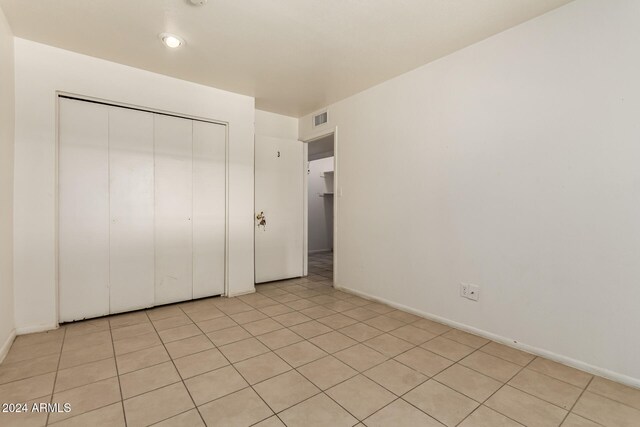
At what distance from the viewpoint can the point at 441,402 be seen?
5.40ft

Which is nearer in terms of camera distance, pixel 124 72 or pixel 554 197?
pixel 554 197

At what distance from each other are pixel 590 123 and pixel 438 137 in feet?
3.59

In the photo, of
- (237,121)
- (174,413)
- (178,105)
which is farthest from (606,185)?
(178,105)

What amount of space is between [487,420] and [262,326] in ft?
6.05

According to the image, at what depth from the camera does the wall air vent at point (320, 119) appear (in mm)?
4137

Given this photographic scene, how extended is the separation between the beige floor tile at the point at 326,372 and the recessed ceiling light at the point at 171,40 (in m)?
2.80

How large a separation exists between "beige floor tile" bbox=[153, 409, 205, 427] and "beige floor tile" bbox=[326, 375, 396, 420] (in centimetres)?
71

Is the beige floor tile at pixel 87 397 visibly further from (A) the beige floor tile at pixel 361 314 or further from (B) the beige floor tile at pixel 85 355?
(A) the beige floor tile at pixel 361 314

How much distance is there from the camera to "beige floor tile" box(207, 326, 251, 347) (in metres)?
2.39

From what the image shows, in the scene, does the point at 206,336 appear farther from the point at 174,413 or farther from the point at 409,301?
the point at 409,301

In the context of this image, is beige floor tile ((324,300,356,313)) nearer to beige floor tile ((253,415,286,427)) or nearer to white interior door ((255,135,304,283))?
white interior door ((255,135,304,283))

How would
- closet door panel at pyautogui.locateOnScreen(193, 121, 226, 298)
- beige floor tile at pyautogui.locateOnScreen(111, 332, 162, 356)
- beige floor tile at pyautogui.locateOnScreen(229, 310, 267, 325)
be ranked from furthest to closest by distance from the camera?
1. closet door panel at pyautogui.locateOnScreen(193, 121, 226, 298)
2. beige floor tile at pyautogui.locateOnScreen(229, 310, 267, 325)
3. beige floor tile at pyautogui.locateOnScreen(111, 332, 162, 356)

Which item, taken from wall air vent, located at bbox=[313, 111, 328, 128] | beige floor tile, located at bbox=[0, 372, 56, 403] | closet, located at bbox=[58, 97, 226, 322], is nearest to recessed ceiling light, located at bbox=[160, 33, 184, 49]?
closet, located at bbox=[58, 97, 226, 322]

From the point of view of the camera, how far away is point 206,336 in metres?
2.49
